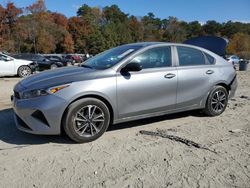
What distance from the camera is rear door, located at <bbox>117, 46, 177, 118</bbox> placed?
16.5 feet

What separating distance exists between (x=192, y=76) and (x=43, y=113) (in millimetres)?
2864

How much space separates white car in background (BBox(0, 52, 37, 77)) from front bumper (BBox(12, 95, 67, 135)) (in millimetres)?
10994

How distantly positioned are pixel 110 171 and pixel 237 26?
122745 millimetres

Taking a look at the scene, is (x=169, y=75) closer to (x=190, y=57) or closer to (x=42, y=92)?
(x=190, y=57)

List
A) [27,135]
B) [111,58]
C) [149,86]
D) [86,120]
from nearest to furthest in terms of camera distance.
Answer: [86,120] < [27,135] < [149,86] < [111,58]

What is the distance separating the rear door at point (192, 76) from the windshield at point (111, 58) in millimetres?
959

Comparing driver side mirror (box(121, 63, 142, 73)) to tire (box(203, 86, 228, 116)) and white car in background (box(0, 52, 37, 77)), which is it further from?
white car in background (box(0, 52, 37, 77))

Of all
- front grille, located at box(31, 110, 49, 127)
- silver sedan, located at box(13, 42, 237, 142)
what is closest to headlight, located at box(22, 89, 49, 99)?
silver sedan, located at box(13, 42, 237, 142)

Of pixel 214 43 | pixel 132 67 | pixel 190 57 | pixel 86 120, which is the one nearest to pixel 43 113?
pixel 86 120

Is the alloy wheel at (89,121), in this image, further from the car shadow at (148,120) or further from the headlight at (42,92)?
the car shadow at (148,120)

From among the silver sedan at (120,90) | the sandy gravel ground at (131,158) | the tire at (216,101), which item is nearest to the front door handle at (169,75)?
the silver sedan at (120,90)

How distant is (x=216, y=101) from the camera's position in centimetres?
634

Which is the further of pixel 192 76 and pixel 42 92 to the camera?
pixel 192 76

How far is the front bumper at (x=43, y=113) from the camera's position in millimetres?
4453
